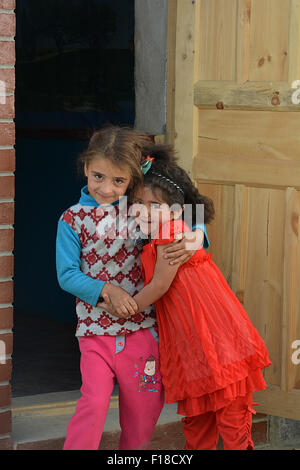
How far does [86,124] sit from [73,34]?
0.70 meters

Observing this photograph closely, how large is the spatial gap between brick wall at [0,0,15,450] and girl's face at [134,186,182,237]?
0.53m

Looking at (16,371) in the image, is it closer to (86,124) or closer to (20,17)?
(86,124)

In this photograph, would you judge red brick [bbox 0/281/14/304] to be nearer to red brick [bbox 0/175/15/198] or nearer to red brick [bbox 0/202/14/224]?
red brick [bbox 0/202/14/224]

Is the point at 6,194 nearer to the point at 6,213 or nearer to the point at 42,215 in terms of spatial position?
the point at 6,213

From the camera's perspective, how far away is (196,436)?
311 cm

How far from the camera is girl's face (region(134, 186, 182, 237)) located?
2900mm

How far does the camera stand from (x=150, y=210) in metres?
2.91

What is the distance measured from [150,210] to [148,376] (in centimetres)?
64

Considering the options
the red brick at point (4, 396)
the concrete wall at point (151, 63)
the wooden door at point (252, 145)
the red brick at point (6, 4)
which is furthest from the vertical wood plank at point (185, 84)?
the red brick at point (4, 396)

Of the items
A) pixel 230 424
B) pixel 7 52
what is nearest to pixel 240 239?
pixel 230 424

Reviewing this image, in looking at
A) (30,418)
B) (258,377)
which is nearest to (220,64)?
(258,377)

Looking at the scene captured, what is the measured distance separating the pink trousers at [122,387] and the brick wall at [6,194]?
36cm

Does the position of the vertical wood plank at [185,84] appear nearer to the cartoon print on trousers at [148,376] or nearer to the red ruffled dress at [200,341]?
the red ruffled dress at [200,341]

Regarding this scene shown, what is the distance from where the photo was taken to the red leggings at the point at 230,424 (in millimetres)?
2953
